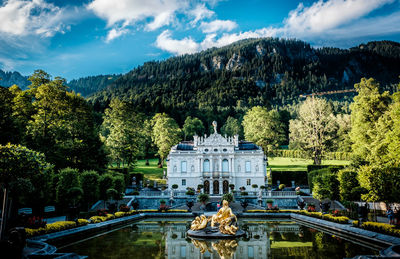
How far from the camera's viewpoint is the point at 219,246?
1603cm

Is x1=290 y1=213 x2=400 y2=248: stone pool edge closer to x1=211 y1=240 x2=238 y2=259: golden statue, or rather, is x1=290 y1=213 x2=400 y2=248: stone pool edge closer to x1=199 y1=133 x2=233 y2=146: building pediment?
x1=211 y1=240 x2=238 y2=259: golden statue

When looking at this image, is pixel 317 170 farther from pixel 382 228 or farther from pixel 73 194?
pixel 73 194

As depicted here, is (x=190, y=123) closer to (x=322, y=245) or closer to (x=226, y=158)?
(x=226, y=158)

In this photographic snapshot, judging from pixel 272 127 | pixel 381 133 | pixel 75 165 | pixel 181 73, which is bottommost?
pixel 75 165

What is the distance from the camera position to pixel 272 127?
6456 cm

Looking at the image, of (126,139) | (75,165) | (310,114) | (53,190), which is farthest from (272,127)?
(53,190)

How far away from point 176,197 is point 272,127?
31.7m

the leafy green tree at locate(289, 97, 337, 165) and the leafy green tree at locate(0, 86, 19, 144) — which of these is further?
the leafy green tree at locate(289, 97, 337, 165)

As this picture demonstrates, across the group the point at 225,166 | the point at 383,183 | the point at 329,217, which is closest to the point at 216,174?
the point at 225,166

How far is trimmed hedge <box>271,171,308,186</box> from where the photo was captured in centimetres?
5109

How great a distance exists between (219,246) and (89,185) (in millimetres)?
20950

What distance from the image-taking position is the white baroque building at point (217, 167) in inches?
1925

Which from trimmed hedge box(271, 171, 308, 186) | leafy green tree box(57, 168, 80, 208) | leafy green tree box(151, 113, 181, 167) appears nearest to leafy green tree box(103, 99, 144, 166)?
leafy green tree box(151, 113, 181, 167)

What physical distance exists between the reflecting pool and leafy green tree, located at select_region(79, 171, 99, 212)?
13034mm
